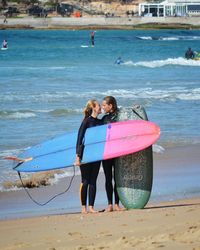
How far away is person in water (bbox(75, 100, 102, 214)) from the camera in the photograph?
922 cm

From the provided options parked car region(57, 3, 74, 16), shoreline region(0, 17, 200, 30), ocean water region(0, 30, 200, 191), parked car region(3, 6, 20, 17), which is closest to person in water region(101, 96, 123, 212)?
ocean water region(0, 30, 200, 191)

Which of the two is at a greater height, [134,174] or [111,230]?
[134,174]

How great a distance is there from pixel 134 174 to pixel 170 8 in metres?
135

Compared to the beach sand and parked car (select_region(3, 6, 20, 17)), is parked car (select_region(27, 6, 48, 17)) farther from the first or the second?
the beach sand

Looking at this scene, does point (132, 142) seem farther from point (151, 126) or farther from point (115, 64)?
point (115, 64)

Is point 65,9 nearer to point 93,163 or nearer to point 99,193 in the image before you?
point 99,193

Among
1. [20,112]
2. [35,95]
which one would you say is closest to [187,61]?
[35,95]

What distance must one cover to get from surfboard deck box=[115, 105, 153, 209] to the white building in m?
131

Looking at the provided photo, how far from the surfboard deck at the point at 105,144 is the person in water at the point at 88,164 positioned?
0.06 meters

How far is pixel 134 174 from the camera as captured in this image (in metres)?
9.31

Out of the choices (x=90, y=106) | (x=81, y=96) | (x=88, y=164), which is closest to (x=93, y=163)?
(x=88, y=164)

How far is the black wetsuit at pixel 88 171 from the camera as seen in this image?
30.6 feet

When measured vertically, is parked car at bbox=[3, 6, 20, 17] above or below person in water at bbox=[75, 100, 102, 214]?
below

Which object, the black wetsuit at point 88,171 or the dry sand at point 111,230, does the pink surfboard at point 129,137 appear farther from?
the dry sand at point 111,230
